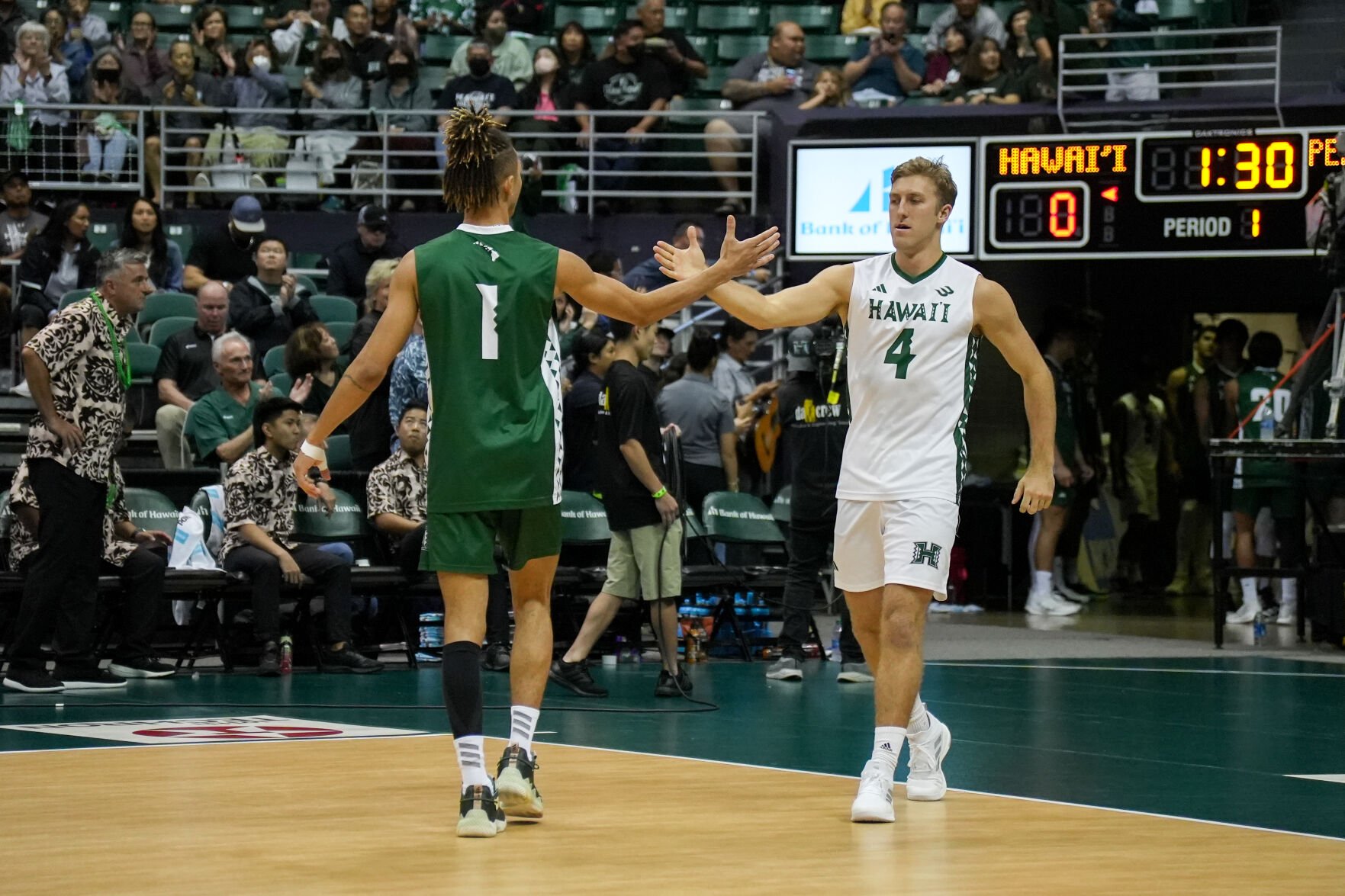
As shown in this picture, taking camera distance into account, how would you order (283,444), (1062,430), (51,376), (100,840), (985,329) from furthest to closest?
1. (1062,430)
2. (283,444)
3. (51,376)
4. (985,329)
5. (100,840)

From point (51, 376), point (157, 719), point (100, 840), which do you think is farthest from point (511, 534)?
point (51, 376)

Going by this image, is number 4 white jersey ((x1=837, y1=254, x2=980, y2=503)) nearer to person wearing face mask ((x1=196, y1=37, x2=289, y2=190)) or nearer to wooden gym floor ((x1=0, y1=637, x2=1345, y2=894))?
wooden gym floor ((x1=0, y1=637, x2=1345, y2=894))

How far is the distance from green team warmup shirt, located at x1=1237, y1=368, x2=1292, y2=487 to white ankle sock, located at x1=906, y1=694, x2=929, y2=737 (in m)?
6.31

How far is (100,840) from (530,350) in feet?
6.05

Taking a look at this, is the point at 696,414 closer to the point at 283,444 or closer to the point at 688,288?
the point at 283,444

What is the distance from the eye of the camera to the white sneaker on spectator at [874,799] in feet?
19.4

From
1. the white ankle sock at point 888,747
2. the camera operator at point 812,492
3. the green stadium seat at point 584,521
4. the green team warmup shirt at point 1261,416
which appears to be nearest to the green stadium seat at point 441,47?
the green team warmup shirt at point 1261,416

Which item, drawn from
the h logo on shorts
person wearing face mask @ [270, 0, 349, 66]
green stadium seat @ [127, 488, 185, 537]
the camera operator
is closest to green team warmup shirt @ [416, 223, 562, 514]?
the h logo on shorts

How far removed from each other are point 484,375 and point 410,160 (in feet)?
42.7

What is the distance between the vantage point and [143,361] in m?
14.0

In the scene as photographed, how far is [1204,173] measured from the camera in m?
14.5

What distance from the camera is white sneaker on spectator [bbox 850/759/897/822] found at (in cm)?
592

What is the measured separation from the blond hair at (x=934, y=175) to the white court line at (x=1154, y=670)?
5476 millimetres

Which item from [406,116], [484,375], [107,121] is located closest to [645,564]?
[484,375]
